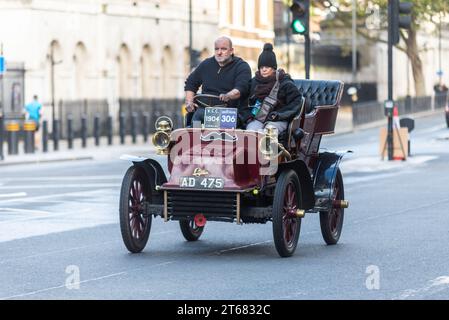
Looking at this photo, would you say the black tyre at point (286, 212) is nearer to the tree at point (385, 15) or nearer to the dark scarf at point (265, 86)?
the dark scarf at point (265, 86)

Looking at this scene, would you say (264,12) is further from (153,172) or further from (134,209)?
(134,209)

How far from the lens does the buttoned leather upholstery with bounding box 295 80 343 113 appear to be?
15977 mm

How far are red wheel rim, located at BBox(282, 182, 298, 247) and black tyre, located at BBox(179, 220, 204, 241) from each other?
1.68 metres

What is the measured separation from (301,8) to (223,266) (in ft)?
47.3

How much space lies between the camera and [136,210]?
14.3 m

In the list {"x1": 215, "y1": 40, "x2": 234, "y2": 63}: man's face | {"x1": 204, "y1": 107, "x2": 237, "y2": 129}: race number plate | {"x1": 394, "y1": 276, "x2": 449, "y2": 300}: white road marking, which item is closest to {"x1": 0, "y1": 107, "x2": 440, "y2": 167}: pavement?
{"x1": 215, "y1": 40, "x2": 234, "y2": 63}: man's face

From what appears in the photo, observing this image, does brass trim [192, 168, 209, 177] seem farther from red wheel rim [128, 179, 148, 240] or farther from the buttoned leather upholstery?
the buttoned leather upholstery

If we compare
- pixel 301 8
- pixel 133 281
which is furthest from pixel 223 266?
pixel 301 8

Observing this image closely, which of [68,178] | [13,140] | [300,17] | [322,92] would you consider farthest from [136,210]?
[13,140]

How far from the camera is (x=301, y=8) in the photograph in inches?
1077

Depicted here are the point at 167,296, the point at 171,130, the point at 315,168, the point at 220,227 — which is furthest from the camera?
the point at 220,227

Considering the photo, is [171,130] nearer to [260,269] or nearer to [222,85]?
[222,85]

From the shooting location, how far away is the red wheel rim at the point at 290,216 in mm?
14062

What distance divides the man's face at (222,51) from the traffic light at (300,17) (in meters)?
12.6
